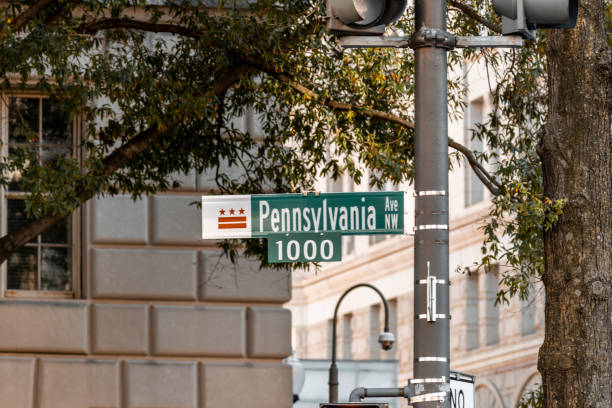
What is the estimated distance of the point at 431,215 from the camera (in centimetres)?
844

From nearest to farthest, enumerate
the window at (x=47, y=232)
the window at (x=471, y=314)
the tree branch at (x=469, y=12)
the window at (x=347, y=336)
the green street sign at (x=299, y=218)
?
the green street sign at (x=299, y=218)
the tree branch at (x=469, y=12)
the window at (x=47, y=232)
the window at (x=471, y=314)
the window at (x=347, y=336)

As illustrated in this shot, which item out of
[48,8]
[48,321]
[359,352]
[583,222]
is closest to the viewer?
[583,222]

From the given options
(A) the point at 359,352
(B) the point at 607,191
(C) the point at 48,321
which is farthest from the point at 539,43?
(A) the point at 359,352

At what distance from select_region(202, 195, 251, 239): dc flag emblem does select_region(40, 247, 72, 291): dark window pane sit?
8024 millimetres

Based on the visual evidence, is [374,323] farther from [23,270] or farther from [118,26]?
[118,26]

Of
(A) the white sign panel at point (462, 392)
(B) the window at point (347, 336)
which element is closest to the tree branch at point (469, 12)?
(A) the white sign panel at point (462, 392)

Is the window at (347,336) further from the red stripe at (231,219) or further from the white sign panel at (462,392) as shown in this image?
the red stripe at (231,219)

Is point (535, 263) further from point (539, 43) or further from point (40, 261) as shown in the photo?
point (40, 261)

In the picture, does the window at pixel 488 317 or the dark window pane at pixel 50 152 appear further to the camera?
the window at pixel 488 317

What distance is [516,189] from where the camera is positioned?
12.7 metres

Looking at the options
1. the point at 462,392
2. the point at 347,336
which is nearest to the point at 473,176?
the point at 347,336

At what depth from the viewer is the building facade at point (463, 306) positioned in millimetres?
47031

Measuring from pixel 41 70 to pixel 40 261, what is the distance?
468 centimetres

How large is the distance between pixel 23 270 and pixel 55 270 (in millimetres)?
397
